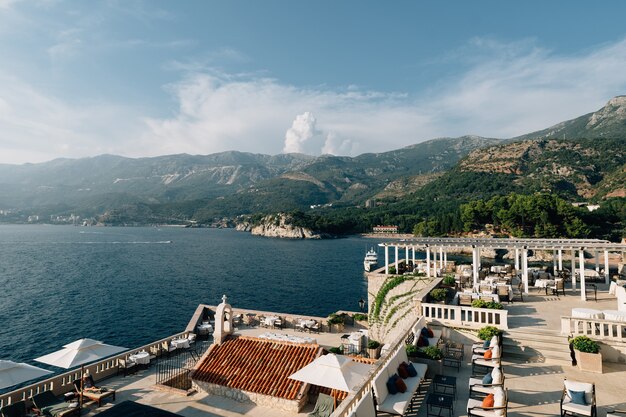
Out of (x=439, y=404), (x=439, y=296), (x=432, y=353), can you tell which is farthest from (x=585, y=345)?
(x=439, y=404)

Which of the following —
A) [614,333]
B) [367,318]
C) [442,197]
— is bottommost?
[367,318]

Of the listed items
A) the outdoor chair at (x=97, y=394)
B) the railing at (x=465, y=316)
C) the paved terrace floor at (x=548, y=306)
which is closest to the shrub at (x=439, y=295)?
the railing at (x=465, y=316)

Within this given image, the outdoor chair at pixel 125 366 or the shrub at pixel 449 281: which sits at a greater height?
the shrub at pixel 449 281

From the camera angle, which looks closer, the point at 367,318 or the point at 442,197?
the point at 367,318

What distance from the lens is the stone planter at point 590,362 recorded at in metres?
10.4

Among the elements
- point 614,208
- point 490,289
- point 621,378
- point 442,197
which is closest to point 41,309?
point 490,289

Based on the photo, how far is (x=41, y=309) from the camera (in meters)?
44.5

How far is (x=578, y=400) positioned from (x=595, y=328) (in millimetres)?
5719

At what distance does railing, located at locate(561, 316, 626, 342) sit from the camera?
37.1 ft

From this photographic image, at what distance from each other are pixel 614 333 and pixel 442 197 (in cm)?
18484

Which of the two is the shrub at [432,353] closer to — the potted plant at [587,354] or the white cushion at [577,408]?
the white cushion at [577,408]

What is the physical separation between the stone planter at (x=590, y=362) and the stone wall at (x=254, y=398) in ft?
28.5

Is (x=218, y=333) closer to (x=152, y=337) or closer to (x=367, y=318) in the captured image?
(x=367, y=318)

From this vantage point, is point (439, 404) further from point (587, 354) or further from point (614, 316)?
point (614, 316)
